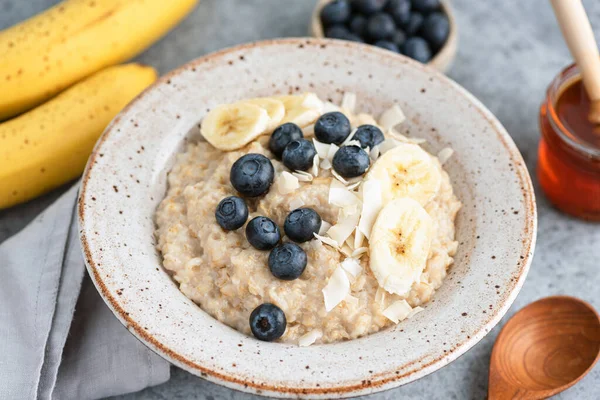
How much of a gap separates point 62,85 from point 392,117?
61.7 inches

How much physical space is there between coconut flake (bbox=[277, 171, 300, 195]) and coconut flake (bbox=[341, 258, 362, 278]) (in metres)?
0.32

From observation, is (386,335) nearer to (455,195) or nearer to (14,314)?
(455,195)

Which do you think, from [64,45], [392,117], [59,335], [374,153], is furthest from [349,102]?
[59,335]

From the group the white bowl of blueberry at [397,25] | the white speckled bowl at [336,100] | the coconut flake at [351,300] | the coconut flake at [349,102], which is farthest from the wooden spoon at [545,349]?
the white bowl of blueberry at [397,25]

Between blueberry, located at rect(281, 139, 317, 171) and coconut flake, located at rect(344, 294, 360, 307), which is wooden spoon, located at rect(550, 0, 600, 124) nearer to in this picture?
blueberry, located at rect(281, 139, 317, 171)

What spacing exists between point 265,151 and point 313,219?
1.38 feet

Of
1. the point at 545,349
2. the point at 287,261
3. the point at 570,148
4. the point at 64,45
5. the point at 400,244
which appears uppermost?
the point at 64,45

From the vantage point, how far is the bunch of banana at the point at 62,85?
2.92 meters

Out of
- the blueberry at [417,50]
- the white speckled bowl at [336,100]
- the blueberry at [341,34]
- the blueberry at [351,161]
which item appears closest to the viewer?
the white speckled bowl at [336,100]

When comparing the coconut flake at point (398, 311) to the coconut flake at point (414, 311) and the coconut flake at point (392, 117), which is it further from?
the coconut flake at point (392, 117)

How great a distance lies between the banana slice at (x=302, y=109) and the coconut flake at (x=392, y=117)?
12.1 inches

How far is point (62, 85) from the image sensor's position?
3188 mm

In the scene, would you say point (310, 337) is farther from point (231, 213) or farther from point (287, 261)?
point (231, 213)

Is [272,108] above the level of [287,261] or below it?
above
